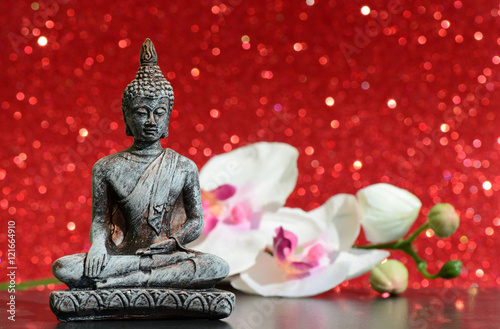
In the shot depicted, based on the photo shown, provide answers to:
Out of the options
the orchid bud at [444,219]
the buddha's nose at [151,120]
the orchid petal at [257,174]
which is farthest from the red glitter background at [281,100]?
the buddha's nose at [151,120]

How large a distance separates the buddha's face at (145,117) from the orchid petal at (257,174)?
0.64 feet

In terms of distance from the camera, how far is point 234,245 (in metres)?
0.92

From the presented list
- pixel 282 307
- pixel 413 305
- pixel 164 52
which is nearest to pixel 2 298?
pixel 282 307

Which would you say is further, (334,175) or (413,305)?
(334,175)

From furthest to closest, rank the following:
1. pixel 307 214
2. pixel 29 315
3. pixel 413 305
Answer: pixel 307 214, pixel 413 305, pixel 29 315

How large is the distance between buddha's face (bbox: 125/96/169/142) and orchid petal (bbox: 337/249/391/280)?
339 millimetres

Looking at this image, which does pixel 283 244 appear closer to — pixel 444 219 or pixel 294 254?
pixel 294 254

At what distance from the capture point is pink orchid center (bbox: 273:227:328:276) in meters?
0.91

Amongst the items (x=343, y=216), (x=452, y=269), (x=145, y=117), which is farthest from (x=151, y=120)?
(x=452, y=269)

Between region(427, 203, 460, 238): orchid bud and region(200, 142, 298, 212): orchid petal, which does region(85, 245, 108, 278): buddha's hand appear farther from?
A: region(427, 203, 460, 238): orchid bud

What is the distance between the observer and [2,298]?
0.88 meters

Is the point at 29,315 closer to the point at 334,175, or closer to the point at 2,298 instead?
the point at 2,298

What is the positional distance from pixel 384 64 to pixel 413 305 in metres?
0.67

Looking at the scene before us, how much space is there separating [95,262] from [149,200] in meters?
0.10
